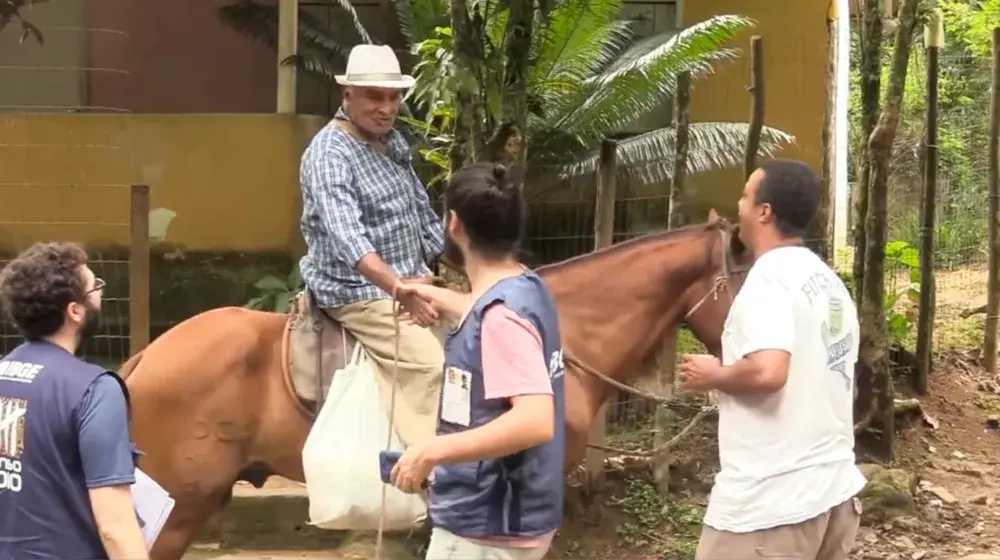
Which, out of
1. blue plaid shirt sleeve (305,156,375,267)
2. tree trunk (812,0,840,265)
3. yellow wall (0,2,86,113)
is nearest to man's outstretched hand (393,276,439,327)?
blue plaid shirt sleeve (305,156,375,267)

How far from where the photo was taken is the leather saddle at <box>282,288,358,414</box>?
14.1 ft

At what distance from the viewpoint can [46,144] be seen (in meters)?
8.41

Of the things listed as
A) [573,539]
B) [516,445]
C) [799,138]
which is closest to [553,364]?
[516,445]

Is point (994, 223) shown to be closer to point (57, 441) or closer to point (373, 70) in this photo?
point (373, 70)

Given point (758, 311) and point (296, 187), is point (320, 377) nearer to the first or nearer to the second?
point (758, 311)

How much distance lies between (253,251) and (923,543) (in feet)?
17.9

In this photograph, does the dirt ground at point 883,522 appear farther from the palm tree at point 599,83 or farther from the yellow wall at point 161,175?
the yellow wall at point 161,175

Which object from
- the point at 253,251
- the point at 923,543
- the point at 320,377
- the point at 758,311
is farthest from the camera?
the point at 253,251

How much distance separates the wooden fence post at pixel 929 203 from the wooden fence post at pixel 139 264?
528cm

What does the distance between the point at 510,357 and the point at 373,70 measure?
218 cm

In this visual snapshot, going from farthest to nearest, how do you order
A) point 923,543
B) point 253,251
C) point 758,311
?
1. point 253,251
2. point 923,543
3. point 758,311

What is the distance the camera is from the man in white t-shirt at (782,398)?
115 inches

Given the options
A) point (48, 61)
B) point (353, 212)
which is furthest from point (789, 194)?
point (48, 61)

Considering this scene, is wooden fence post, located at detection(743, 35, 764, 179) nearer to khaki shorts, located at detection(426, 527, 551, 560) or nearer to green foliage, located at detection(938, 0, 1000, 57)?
khaki shorts, located at detection(426, 527, 551, 560)
